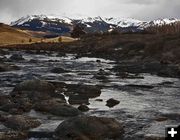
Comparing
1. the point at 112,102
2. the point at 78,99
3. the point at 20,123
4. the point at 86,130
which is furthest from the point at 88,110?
the point at 86,130

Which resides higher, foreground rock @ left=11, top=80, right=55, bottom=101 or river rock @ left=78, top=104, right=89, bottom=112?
foreground rock @ left=11, top=80, right=55, bottom=101

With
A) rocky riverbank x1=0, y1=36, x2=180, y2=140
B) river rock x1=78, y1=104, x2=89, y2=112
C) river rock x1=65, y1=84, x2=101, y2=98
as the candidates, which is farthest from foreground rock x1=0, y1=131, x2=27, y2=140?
river rock x1=65, y1=84, x2=101, y2=98

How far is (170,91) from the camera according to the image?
130 feet

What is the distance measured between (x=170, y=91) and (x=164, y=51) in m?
43.7

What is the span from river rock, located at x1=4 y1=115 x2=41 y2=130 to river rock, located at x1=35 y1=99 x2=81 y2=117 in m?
2.78

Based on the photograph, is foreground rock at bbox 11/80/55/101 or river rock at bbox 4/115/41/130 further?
foreground rock at bbox 11/80/55/101

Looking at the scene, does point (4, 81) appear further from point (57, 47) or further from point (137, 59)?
point (57, 47)

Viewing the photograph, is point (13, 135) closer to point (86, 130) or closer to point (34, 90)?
point (86, 130)

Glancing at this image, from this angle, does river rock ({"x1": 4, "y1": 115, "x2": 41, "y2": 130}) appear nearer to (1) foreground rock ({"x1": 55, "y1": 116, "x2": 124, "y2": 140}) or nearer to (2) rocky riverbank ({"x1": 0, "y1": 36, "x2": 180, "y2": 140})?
(2) rocky riverbank ({"x1": 0, "y1": 36, "x2": 180, "y2": 140})

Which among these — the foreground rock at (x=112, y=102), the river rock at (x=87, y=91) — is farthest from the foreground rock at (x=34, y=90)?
the foreground rock at (x=112, y=102)

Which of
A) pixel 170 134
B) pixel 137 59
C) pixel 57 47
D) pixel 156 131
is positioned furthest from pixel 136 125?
pixel 57 47

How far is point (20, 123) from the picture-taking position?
74.4 ft

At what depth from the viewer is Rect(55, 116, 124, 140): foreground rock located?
20266 millimetres

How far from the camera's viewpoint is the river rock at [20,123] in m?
22.3
